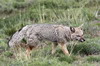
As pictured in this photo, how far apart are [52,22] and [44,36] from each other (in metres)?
3.96

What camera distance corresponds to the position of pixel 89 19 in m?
14.4

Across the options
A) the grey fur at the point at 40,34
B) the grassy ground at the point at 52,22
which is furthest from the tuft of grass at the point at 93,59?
the grey fur at the point at 40,34

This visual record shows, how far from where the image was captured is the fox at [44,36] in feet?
31.1

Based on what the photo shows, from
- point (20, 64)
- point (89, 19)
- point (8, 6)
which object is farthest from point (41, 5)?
point (20, 64)

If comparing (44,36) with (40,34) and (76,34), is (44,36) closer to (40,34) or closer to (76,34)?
(40,34)

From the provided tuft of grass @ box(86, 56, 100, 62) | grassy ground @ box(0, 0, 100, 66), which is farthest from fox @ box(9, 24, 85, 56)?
tuft of grass @ box(86, 56, 100, 62)

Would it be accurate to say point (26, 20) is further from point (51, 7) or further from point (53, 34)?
point (53, 34)

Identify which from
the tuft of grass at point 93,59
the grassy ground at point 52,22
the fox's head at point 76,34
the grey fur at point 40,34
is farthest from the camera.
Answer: the fox's head at point 76,34

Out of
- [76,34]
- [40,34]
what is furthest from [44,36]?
[76,34]

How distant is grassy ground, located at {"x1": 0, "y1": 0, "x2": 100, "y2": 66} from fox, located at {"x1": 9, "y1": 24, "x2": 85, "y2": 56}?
22 centimetres

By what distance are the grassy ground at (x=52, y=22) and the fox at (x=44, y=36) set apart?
0.73 feet

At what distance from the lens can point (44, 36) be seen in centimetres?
972

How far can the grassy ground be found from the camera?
8852 millimetres

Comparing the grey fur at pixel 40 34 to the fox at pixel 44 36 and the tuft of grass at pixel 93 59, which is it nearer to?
the fox at pixel 44 36
